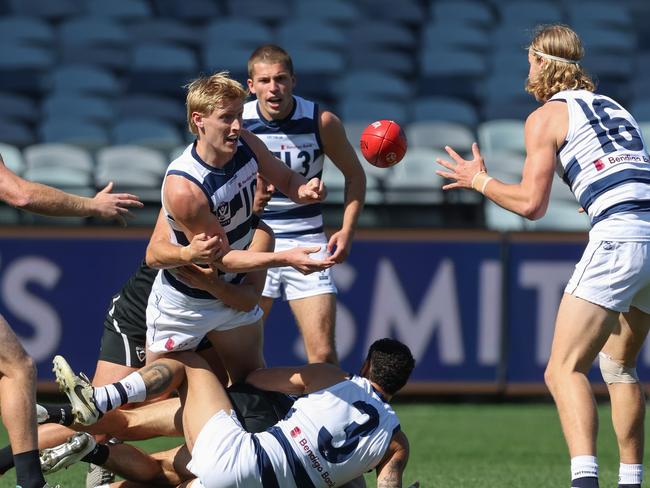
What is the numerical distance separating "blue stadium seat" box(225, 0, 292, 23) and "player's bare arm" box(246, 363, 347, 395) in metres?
10.6

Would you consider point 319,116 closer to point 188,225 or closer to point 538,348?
point 188,225

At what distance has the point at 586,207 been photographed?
563 cm

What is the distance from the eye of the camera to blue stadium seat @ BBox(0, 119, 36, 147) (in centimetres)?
1288

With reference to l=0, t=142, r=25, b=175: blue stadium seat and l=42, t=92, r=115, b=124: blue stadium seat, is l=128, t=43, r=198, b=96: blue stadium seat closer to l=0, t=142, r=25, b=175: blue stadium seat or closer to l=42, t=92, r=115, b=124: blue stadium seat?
l=42, t=92, r=115, b=124: blue stadium seat

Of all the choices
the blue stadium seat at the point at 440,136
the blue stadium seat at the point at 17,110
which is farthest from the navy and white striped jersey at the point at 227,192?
the blue stadium seat at the point at 17,110

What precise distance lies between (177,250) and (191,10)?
11.0 m

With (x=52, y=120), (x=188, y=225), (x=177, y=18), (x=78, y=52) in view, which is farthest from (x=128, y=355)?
(x=177, y=18)

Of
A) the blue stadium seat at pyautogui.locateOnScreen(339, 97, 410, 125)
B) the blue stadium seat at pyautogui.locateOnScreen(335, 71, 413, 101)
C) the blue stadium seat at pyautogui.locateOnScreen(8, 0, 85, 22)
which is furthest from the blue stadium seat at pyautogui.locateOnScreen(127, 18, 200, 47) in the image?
the blue stadium seat at pyautogui.locateOnScreen(339, 97, 410, 125)

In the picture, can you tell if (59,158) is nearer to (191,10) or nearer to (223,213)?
(191,10)

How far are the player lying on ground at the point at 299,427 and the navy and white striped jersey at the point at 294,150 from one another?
68.5 inches

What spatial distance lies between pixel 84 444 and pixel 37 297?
467cm

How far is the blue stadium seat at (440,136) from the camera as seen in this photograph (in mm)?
12844

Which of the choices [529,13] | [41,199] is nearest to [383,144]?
[41,199]

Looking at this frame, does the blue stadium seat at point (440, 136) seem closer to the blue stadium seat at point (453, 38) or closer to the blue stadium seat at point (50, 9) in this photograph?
the blue stadium seat at point (453, 38)
